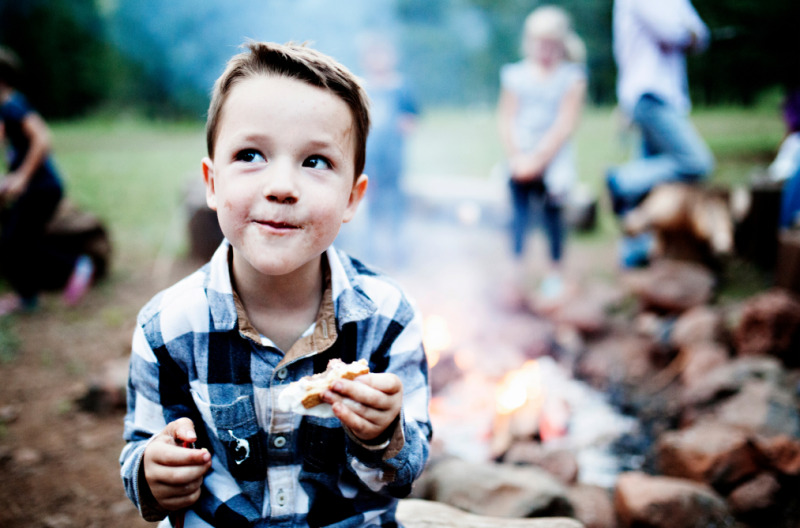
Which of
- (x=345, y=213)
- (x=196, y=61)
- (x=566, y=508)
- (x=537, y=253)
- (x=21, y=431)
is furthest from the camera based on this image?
(x=196, y=61)

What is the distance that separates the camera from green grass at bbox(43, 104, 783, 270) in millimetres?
7180

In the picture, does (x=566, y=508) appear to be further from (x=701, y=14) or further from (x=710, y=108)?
(x=710, y=108)

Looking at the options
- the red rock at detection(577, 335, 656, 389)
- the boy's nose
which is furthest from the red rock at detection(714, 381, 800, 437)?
the boy's nose

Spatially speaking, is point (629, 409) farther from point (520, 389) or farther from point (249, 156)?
point (249, 156)

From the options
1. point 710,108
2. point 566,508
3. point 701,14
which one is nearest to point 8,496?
point 566,508

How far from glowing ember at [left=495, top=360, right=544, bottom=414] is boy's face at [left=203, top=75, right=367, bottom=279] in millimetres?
2089

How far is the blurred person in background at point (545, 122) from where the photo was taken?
4.19m

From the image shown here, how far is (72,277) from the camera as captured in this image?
5.03m

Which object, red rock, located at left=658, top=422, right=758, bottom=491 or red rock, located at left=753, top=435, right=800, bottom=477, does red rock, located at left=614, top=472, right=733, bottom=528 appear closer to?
red rock, located at left=658, top=422, right=758, bottom=491

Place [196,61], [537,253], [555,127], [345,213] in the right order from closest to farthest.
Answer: [345,213] < [555,127] < [537,253] < [196,61]

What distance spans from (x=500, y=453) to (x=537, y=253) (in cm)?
357

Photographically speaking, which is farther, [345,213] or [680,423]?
[680,423]

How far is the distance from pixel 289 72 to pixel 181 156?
40.1ft

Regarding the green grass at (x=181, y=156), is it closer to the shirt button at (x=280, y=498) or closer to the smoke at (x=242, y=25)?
the smoke at (x=242, y=25)
